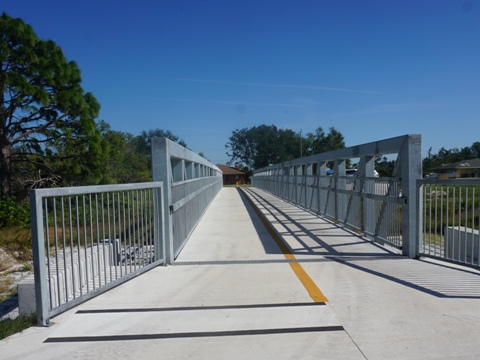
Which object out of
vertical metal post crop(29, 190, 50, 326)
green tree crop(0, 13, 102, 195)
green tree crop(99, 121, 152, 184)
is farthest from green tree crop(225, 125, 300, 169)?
vertical metal post crop(29, 190, 50, 326)

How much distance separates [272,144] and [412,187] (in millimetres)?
94908

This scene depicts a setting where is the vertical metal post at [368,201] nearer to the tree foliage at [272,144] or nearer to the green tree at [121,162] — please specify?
the green tree at [121,162]

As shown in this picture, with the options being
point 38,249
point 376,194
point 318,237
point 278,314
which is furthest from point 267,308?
point 318,237

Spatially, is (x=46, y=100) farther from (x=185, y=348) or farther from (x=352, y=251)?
(x=185, y=348)

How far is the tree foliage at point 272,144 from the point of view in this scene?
8712cm

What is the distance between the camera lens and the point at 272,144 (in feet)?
334

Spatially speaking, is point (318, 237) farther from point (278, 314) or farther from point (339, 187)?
point (278, 314)

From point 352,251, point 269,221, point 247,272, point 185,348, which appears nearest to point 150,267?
point 247,272

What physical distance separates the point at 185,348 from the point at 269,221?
9626 mm

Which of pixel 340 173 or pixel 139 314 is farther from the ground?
pixel 340 173

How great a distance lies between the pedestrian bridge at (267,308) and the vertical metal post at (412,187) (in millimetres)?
143

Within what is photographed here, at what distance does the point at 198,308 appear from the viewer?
494 centimetres

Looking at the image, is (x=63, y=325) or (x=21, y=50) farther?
(x=21, y=50)

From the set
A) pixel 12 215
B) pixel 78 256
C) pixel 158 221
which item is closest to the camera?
pixel 78 256
